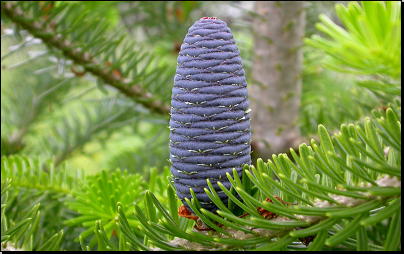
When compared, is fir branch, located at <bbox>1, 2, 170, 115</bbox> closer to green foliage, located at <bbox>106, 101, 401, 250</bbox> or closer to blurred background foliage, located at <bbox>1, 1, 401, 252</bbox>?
blurred background foliage, located at <bbox>1, 1, 401, 252</bbox>

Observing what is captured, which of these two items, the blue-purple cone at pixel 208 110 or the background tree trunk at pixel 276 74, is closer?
the blue-purple cone at pixel 208 110

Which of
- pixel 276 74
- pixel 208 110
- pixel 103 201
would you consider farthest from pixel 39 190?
pixel 276 74

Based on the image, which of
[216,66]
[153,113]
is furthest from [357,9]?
[153,113]

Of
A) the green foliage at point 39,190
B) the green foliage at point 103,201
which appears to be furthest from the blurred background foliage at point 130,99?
the green foliage at point 103,201

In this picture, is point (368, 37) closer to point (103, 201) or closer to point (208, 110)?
point (208, 110)

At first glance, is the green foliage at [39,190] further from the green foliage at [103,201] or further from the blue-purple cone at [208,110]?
the blue-purple cone at [208,110]
